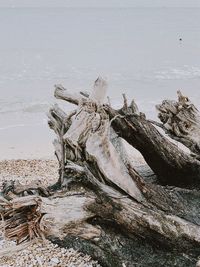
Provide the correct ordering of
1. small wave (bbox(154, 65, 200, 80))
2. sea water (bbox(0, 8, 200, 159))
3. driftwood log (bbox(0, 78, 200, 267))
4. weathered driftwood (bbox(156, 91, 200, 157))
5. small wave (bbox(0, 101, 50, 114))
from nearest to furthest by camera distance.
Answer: driftwood log (bbox(0, 78, 200, 267)) → weathered driftwood (bbox(156, 91, 200, 157)) → sea water (bbox(0, 8, 200, 159)) → small wave (bbox(0, 101, 50, 114)) → small wave (bbox(154, 65, 200, 80))

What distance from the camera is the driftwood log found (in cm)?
500

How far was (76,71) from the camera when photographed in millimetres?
27578

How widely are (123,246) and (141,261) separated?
0.24m

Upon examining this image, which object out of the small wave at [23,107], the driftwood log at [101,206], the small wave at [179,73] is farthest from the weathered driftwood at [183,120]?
the small wave at [179,73]

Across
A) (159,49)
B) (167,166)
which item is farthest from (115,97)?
(159,49)

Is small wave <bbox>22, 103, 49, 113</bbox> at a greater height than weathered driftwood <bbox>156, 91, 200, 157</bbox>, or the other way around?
weathered driftwood <bbox>156, 91, 200, 157</bbox>

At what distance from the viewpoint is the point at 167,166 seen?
5984 millimetres

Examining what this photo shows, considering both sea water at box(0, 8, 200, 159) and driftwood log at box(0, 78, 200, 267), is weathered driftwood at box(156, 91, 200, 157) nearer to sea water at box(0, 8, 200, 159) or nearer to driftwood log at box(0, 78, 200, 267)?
driftwood log at box(0, 78, 200, 267)

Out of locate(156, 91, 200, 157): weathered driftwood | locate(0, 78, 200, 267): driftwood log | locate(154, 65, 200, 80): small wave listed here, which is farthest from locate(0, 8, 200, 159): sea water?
locate(0, 78, 200, 267): driftwood log

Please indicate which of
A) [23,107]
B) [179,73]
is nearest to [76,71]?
[179,73]

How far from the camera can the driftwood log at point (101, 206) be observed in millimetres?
4996

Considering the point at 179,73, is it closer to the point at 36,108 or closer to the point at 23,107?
the point at 36,108

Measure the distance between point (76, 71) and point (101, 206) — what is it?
902 inches

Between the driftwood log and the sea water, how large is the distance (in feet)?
6.11
